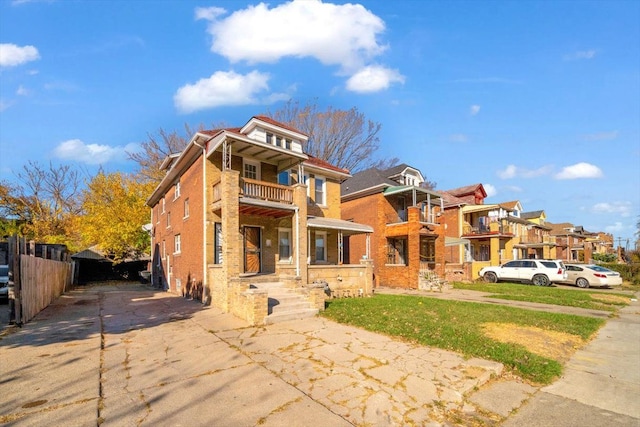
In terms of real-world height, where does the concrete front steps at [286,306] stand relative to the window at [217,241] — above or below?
below

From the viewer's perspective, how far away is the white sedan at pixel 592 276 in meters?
22.2

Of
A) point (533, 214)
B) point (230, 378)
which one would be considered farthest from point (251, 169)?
point (533, 214)

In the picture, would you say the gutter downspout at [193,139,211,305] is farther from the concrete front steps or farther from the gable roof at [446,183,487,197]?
the gable roof at [446,183,487,197]

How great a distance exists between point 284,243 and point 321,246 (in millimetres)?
2973

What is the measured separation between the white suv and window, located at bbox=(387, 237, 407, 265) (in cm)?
725

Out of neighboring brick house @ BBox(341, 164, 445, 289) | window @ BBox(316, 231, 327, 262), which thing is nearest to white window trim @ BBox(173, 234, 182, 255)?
window @ BBox(316, 231, 327, 262)

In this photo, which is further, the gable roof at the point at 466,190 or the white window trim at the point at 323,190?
the gable roof at the point at 466,190

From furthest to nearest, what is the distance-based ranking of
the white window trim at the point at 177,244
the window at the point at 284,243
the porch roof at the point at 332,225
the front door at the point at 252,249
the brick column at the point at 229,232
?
the white window trim at the point at 177,244 → the window at the point at 284,243 → the porch roof at the point at 332,225 → the front door at the point at 252,249 → the brick column at the point at 229,232

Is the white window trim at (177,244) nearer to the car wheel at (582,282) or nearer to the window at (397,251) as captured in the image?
the window at (397,251)

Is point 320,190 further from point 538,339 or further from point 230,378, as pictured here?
point 230,378

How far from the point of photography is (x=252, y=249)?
15.0 m

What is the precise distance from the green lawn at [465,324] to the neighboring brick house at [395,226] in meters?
8.40

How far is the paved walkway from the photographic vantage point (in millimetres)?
4086

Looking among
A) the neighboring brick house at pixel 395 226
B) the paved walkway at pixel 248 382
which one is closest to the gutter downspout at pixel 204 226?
the paved walkway at pixel 248 382
